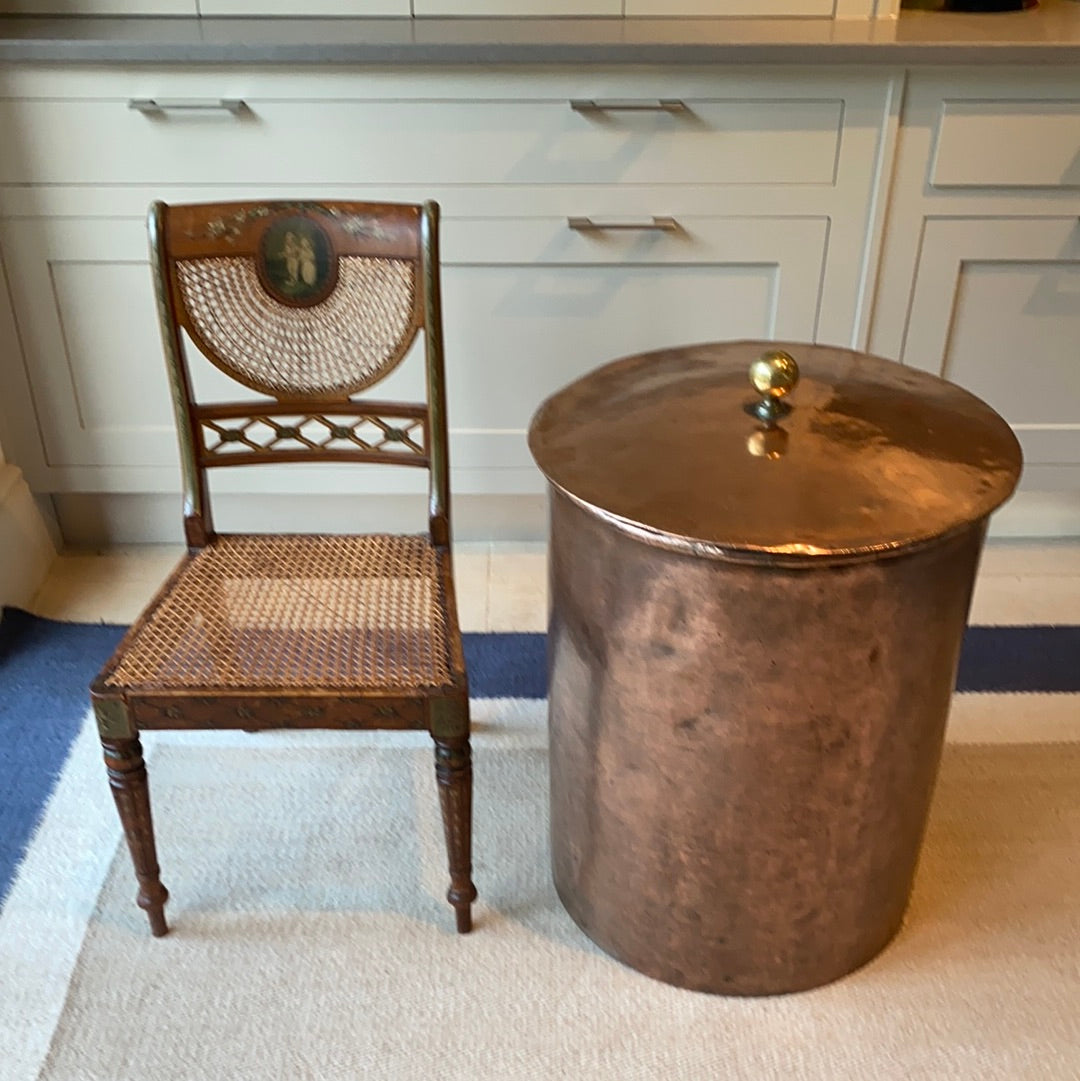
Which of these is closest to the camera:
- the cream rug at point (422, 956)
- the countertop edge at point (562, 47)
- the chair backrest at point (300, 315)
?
the cream rug at point (422, 956)

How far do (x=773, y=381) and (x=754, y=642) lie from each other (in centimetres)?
29

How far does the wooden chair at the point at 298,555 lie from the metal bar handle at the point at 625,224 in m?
0.50

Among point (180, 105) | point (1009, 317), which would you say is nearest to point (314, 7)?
point (180, 105)

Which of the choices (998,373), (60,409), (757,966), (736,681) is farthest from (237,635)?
(998,373)

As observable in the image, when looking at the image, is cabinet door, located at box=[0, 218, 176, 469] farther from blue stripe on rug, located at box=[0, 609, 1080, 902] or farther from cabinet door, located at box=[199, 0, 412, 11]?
cabinet door, located at box=[199, 0, 412, 11]

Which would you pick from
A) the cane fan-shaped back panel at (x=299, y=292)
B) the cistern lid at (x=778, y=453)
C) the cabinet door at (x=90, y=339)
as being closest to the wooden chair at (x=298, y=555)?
the cane fan-shaped back panel at (x=299, y=292)

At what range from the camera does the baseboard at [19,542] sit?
204 centimetres

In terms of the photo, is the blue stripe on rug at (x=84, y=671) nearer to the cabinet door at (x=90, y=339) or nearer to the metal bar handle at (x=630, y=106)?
the cabinet door at (x=90, y=339)

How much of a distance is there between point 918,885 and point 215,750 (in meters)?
1.09

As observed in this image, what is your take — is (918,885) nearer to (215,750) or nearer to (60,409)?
(215,750)

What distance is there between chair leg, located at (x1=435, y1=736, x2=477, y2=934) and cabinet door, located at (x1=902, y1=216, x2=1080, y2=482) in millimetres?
1221

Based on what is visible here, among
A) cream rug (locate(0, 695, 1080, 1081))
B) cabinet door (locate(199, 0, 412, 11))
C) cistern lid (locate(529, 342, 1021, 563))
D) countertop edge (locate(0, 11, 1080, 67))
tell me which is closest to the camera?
cistern lid (locate(529, 342, 1021, 563))

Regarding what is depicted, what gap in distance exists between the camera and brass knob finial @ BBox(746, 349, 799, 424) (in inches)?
45.9

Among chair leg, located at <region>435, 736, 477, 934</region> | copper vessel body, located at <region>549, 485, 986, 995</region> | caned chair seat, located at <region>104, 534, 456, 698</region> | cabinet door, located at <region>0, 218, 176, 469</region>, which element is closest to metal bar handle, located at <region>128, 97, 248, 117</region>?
cabinet door, located at <region>0, 218, 176, 469</region>
